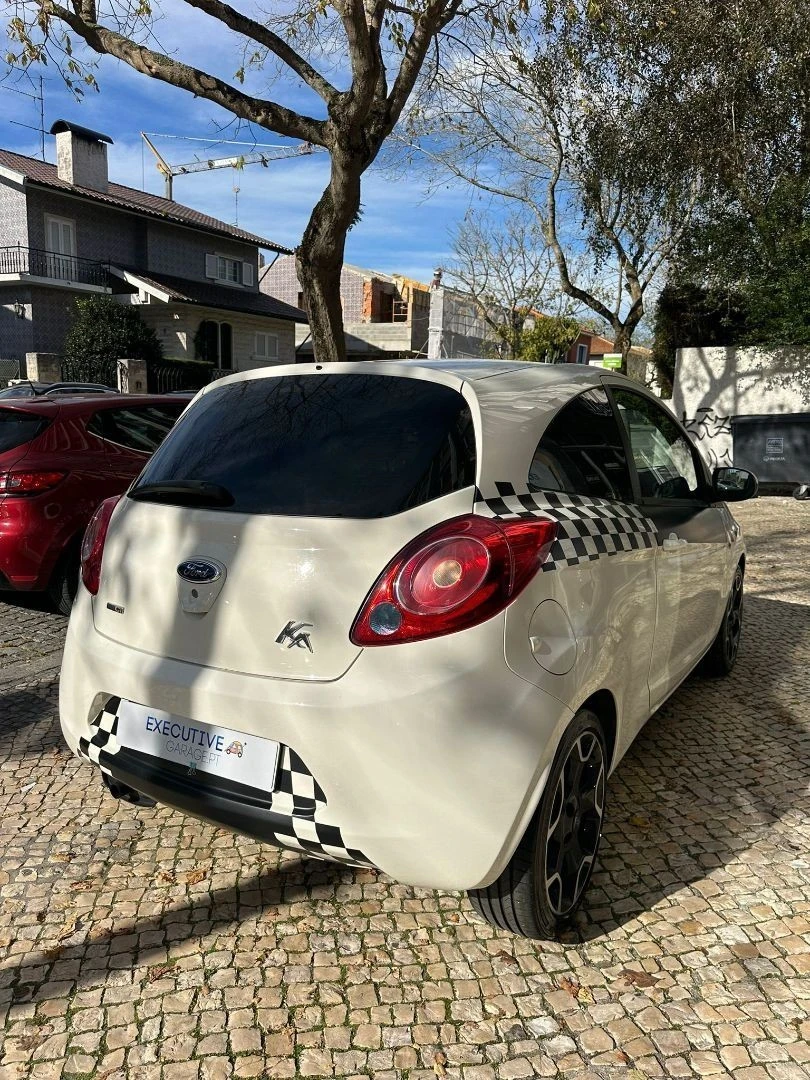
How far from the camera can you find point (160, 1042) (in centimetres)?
211

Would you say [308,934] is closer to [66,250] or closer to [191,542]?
[191,542]

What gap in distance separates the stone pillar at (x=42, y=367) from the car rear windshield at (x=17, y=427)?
1633 cm

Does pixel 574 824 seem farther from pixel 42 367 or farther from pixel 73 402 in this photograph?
pixel 42 367

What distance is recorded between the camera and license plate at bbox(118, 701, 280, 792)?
2227 millimetres

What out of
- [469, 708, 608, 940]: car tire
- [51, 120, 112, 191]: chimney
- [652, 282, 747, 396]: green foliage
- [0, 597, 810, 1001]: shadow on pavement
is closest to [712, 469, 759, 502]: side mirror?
[0, 597, 810, 1001]: shadow on pavement

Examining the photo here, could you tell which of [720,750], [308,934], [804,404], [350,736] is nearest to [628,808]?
[720,750]

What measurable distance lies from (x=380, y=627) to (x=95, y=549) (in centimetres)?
119

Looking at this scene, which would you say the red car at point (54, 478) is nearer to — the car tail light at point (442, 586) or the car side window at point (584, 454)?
the car side window at point (584, 454)

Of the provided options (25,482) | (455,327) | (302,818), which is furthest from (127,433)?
(455,327)

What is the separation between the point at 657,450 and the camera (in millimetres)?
3768

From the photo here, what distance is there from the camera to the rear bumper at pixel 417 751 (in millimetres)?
2078

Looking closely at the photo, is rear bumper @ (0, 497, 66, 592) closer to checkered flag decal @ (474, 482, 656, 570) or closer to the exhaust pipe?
the exhaust pipe

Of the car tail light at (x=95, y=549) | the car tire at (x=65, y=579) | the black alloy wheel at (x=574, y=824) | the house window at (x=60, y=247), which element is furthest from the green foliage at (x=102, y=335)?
the black alloy wheel at (x=574, y=824)

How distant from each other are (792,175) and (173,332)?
2087 centimetres
